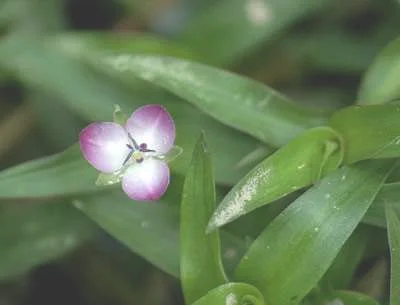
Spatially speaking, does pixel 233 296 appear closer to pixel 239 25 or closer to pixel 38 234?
pixel 38 234

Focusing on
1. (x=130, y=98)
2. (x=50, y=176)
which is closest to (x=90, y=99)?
(x=130, y=98)

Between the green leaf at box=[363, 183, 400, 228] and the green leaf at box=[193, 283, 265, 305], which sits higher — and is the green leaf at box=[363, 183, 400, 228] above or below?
above

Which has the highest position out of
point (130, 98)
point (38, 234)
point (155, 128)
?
point (155, 128)

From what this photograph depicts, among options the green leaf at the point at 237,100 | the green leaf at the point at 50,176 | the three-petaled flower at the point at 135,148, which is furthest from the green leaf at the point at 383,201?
the green leaf at the point at 50,176

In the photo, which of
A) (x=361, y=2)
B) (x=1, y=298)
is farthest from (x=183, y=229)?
(x=361, y=2)

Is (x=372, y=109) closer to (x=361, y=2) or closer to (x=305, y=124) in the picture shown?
(x=305, y=124)

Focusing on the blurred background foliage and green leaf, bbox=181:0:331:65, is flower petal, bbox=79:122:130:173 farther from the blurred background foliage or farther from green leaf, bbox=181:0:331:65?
green leaf, bbox=181:0:331:65

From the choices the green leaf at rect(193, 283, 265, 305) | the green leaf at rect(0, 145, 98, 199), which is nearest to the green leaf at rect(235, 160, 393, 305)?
the green leaf at rect(193, 283, 265, 305)
